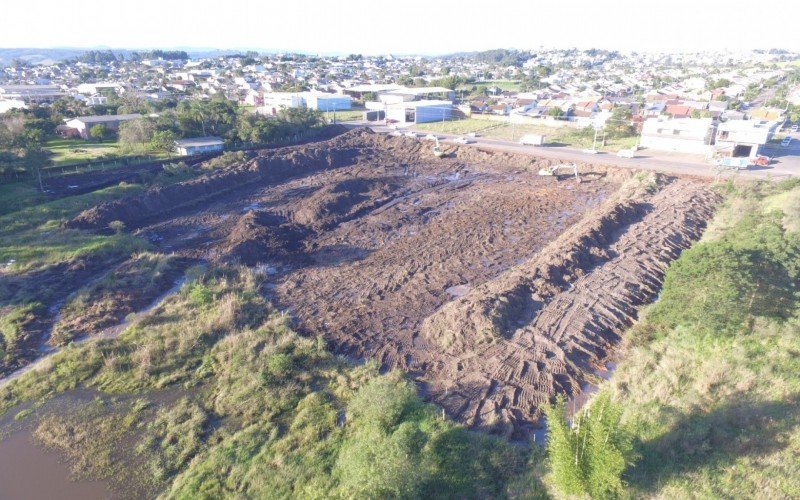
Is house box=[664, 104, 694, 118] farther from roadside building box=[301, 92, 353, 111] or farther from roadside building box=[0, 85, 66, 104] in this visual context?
roadside building box=[0, 85, 66, 104]

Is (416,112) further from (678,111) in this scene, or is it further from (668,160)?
(678,111)

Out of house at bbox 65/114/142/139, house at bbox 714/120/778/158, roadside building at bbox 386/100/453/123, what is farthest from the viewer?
roadside building at bbox 386/100/453/123

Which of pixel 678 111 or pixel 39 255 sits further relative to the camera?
pixel 678 111

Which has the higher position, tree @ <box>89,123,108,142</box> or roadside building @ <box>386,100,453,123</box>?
roadside building @ <box>386,100,453,123</box>

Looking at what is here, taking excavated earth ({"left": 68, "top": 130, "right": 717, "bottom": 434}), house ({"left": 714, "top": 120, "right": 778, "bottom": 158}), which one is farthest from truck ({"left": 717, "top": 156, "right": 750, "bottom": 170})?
excavated earth ({"left": 68, "top": 130, "right": 717, "bottom": 434})

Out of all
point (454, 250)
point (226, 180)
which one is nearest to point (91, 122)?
point (226, 180)

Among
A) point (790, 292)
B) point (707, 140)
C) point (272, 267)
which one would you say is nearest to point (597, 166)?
point (707, 140)
